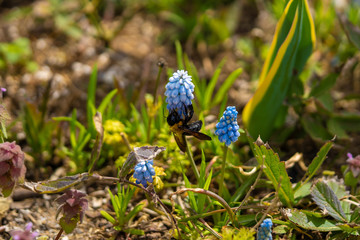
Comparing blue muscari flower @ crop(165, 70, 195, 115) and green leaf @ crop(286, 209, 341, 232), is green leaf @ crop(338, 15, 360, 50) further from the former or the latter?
blue muscari flower @ crop(165, 70, 195, 115)

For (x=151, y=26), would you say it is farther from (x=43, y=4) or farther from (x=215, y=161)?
(x=215, y=161)

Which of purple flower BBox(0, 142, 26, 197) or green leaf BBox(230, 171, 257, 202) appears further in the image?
green leaf BBox(230, 171, 257, 202)

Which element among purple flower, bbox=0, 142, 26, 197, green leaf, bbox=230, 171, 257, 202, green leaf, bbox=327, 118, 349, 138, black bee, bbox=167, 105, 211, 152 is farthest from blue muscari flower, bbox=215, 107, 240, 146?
green leaf, bbox=327, 118, 349, 138

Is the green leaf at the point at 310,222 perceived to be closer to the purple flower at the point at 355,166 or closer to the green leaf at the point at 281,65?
the purple flower at the point at 355,166

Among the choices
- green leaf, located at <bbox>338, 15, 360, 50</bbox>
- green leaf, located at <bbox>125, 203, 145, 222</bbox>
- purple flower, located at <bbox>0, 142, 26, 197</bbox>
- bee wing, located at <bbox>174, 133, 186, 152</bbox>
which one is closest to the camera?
purple flower, located at <bbox>0, 142, 26, 197</bbox>

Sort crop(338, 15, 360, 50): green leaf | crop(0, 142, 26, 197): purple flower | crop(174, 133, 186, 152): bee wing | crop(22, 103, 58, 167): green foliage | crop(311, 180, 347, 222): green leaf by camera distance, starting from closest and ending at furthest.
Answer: crop(0, 142, 26, 197): purple flower → crop(174, 133, 186, 152): bee wing → crop(311, 180, 347, 222): green leaf → crop(22, 103, 58, 167): green foliage → crop(338, 15, 360, 50): green leaf

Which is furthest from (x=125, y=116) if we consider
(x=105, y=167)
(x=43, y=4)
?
(x=43, y=4)

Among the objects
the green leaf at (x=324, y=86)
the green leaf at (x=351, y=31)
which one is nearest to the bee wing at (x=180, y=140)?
the green leaf at (x=324, y=86)
